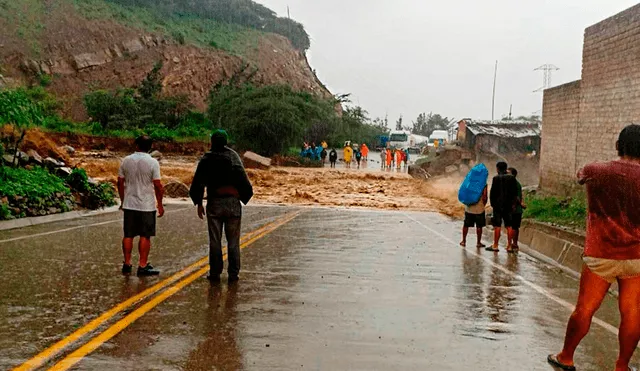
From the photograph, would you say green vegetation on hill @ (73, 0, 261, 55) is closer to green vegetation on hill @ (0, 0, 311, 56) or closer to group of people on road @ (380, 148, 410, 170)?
green vegetation on hill @ (0, 0, 311, 56)

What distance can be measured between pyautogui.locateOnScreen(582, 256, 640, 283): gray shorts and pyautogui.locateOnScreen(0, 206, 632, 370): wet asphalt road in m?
0.86

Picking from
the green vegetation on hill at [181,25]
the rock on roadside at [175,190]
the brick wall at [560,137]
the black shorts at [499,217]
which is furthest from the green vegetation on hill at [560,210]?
the green vegetation on hill at [181,25]

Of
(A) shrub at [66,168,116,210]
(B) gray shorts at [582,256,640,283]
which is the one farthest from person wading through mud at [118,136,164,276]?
(A) shrub at [66,168,116,210]

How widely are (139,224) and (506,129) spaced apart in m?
41.1

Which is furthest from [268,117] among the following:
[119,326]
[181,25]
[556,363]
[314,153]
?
[181,25]

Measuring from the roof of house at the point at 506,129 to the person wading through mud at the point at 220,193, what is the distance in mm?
38078

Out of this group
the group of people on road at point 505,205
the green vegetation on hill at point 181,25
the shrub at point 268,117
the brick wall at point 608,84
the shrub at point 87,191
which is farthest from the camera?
the green vegetation on hill at point 181,25

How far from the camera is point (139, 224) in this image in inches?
358

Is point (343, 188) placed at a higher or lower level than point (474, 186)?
lower

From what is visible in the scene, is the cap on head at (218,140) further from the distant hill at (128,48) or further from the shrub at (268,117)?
the distant hill at (128,48)

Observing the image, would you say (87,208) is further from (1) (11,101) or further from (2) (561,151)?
(2) (561,151)

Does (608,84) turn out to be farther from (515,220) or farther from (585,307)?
(585,307)

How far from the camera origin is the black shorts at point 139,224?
909 cm

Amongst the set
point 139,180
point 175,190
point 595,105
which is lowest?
point 175,190
